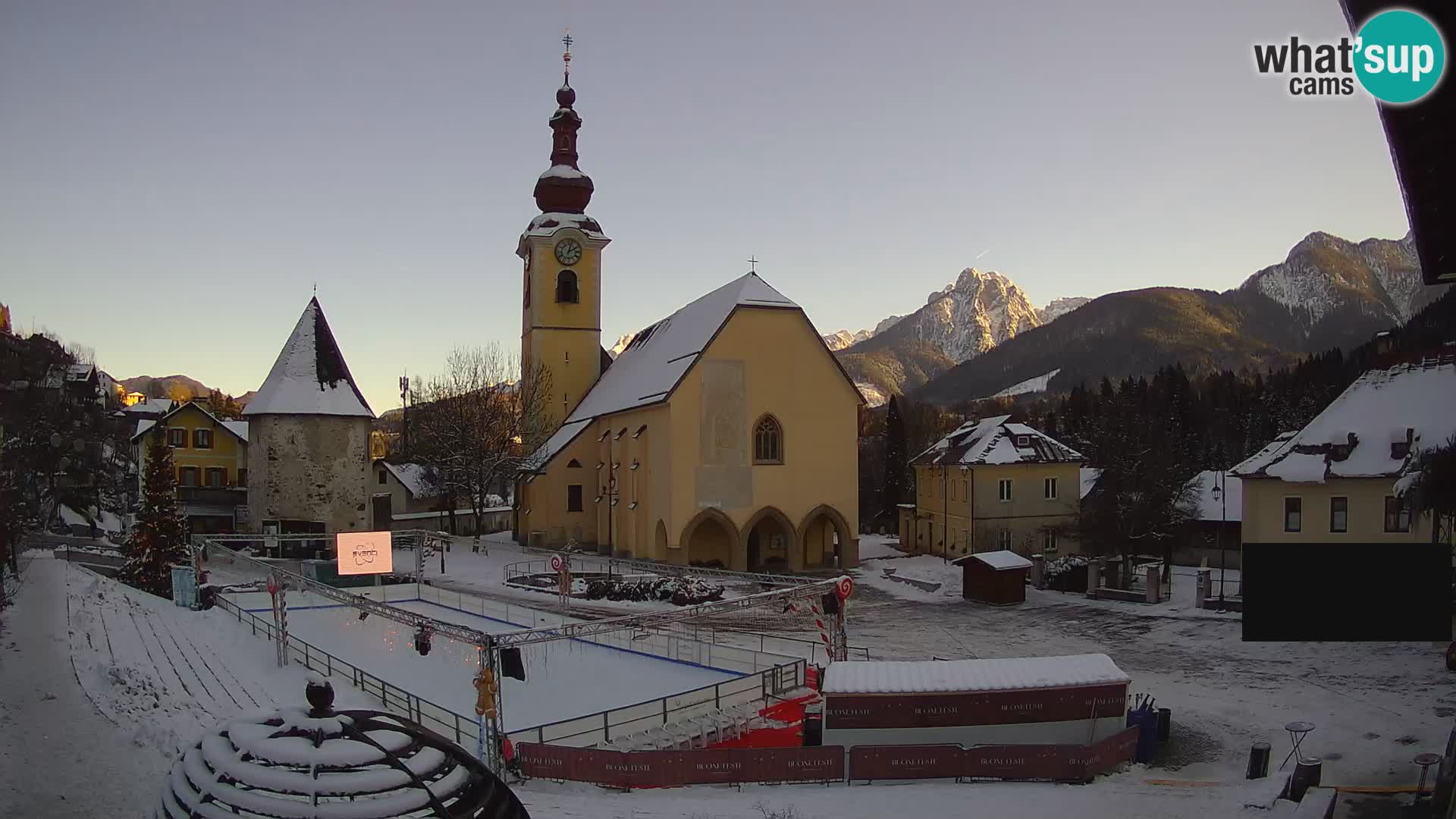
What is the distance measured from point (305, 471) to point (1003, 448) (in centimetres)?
3027

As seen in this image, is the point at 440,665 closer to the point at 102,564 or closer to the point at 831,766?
the point at 831,766

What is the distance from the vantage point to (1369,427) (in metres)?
28.5

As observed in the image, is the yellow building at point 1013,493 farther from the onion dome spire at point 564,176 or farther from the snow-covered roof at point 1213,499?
the onion dome spire at point 564,176

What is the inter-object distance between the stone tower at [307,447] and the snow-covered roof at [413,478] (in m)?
24.4

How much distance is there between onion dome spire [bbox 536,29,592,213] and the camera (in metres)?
54.2

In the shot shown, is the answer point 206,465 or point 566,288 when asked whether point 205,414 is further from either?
point 566,288

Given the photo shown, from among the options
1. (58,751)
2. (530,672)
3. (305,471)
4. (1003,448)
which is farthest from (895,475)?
(58,751)

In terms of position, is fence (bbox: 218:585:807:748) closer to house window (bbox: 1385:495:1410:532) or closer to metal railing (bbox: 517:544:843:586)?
metal railing (bbox: 517:544:843:586)

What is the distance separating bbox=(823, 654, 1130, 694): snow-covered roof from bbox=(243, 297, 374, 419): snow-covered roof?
31.3 meters

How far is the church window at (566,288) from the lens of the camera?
5394 cm

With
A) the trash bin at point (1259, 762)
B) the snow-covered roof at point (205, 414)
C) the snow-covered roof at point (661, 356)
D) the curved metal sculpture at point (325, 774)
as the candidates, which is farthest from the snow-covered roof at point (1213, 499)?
the snow-covered roof at point (205, 414)

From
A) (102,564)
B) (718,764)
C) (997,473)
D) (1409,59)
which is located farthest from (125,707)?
(997,473)

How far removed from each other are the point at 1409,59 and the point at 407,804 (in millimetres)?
4737
